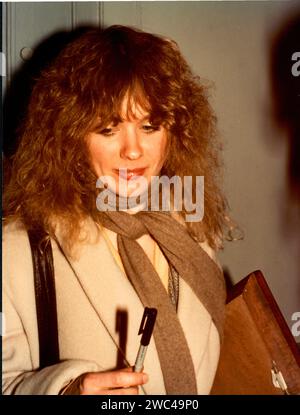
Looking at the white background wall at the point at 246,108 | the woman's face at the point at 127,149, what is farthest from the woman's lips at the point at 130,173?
the white background wall at the point at 246,108

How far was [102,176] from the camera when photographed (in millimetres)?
1048

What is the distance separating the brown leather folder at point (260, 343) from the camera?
1.05 metres

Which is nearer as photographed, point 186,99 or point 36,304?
point 36,304

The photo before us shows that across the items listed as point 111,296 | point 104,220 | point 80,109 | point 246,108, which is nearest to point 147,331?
point 111,296

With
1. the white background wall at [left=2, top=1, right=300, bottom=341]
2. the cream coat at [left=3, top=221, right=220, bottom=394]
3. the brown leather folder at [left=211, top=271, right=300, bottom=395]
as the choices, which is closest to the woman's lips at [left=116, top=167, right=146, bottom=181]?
the cream coat at [left=3, top=221, right=220, bottom=394]

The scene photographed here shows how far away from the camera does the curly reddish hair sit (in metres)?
1.00

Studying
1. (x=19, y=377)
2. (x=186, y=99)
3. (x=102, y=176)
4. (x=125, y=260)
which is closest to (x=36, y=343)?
(x=19, y=377)

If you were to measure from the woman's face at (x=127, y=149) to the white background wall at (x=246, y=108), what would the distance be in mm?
578

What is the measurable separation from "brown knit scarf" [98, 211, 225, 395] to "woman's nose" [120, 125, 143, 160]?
0.14 metres

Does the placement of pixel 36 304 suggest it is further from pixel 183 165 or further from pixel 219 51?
pixel 219 51

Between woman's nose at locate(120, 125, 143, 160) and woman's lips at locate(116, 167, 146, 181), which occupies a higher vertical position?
woman's nose at locate(120, 125, 143, 160)

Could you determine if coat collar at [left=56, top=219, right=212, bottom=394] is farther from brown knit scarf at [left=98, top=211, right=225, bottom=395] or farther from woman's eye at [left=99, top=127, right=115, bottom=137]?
woman's eye at [left=99, top=127, right=115, bottom=137]

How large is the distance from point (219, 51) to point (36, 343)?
1197 mm

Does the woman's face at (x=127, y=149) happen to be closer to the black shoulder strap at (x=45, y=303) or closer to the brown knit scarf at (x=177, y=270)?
the brown knit scarf at (x=177, y=270)
